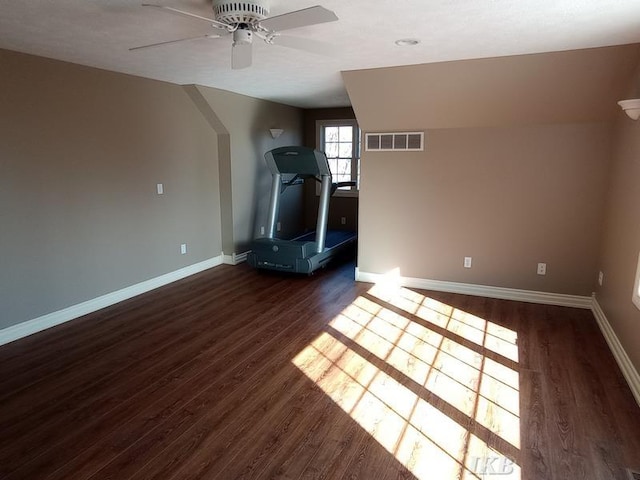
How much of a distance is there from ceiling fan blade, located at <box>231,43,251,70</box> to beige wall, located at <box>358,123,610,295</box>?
93.2 inches

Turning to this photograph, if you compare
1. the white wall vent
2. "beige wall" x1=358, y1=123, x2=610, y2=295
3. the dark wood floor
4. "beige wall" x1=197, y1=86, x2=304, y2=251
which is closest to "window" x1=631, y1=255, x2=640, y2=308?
the dark wood floor

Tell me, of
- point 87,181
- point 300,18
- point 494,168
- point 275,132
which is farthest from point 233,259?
point 300,18

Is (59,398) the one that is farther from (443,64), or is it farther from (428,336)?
(443,64)

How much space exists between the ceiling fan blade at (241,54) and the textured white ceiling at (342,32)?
9.9 inches

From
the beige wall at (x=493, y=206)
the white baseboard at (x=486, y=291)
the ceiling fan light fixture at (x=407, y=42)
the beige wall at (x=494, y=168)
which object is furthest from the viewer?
the white baseboard at (x=486, y=291)

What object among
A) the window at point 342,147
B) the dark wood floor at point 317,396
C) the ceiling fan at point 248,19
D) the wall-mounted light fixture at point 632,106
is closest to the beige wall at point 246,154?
the window at point 342,147

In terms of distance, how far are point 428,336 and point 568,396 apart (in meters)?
1.09

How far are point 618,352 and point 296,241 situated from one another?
3405 mm

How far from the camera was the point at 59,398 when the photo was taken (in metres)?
2.57

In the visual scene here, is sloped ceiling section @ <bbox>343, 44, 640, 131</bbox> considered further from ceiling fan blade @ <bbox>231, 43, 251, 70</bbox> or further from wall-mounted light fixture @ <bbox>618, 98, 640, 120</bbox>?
ceiling fan blade @ <bbox>231, 43, 251, 70</bbox>

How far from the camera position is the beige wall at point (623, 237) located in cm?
284

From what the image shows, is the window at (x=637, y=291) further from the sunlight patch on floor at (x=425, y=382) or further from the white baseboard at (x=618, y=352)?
the sunlight patch on floor at (x=425, y=382)

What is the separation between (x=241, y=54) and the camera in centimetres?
242

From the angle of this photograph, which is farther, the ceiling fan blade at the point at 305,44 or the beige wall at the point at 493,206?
the beige wall at the point at 493,206
